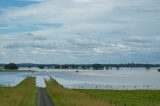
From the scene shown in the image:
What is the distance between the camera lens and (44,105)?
153ft

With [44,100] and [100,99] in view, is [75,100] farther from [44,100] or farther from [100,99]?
A: [100,99]

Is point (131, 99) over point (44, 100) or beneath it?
beneath

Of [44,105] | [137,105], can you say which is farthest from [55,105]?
[137,105]

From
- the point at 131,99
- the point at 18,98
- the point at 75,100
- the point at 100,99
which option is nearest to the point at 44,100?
the point at 75,100

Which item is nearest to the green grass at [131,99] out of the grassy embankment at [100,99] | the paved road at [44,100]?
the grassy embankment at [100,99]

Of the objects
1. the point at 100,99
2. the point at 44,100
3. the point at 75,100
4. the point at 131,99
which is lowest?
the point at 131,99

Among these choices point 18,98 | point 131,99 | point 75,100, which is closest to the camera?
point 75,100

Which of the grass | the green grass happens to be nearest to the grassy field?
the grass

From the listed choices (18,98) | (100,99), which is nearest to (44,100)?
(18,98)

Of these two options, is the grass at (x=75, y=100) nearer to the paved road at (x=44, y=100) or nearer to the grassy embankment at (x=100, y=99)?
the grassy embankment at (x=100, y=99)

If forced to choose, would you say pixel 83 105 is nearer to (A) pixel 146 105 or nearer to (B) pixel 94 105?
(B) pixel 94 105

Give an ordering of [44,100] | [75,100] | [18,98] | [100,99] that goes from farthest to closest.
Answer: [100,99]
[18,98]
[44,100]
[75,100]

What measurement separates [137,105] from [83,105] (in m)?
13.3

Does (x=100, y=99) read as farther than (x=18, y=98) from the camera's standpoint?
Yes
